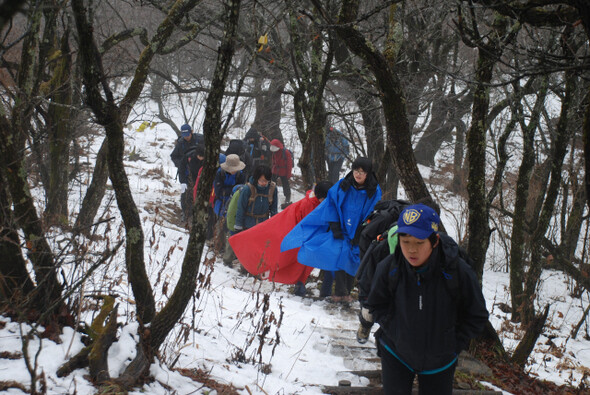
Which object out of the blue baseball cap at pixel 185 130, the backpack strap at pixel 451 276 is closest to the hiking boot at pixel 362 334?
the backpack strap at pixel 451 276

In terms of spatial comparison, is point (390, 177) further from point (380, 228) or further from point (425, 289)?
point (425, 289)

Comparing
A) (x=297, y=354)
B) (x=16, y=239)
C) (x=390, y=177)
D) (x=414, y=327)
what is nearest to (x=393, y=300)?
(x=414, y=327)

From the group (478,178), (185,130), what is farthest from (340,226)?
(185,130)

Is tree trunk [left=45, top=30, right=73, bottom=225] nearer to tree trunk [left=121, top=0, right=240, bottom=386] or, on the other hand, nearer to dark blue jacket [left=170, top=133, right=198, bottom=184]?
tree trunk [left=121, top=0, right=240, bottom=386]

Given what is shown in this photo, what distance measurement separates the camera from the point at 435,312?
2.85 metres

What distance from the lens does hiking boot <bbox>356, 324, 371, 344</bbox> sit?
16.2ft

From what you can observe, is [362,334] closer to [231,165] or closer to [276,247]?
[276,247]

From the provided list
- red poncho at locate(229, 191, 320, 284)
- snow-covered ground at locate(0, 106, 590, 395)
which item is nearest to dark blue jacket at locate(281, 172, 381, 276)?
red poncho at locate(229, 191, 320, 284)

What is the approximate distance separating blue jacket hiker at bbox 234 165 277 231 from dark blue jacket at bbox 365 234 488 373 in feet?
17.6

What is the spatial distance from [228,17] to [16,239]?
205cm

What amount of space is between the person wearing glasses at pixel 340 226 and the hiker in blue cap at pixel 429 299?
310 centimetres

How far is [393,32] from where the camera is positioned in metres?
5.62

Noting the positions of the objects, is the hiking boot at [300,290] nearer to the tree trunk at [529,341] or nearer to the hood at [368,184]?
the hood at [368,184]

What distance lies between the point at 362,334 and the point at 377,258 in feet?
6.54
